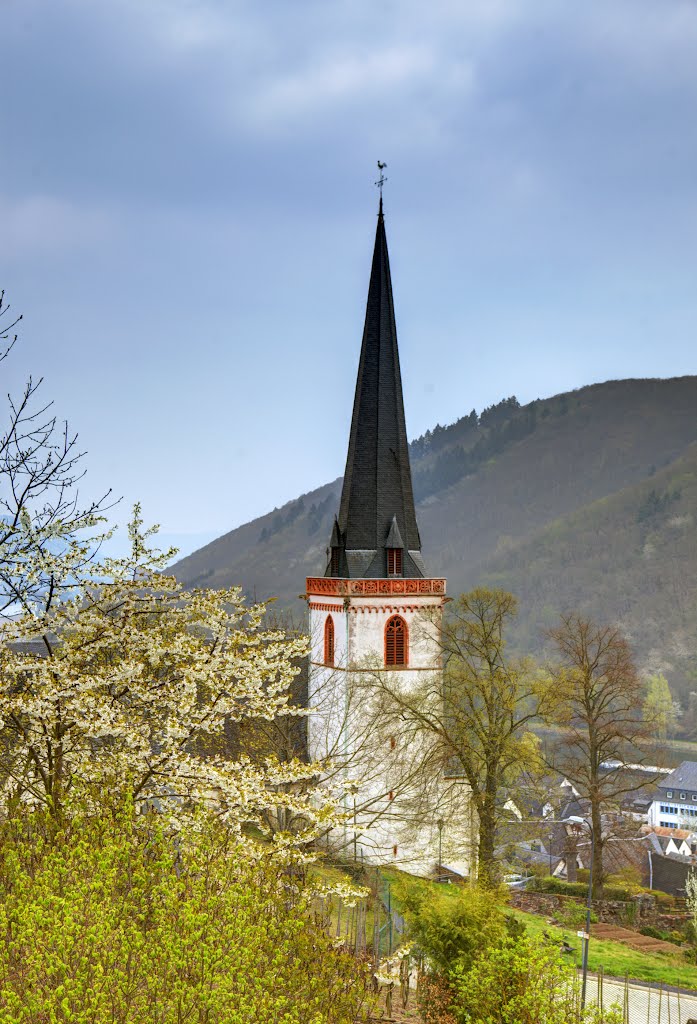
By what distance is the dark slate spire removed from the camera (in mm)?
37438

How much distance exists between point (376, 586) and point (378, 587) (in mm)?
82

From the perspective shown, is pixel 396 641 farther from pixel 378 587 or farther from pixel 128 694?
pixel 128 694

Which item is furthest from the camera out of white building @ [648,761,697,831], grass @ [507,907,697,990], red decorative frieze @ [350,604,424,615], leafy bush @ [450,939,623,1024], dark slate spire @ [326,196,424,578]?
white building @ [648,761,697,831]

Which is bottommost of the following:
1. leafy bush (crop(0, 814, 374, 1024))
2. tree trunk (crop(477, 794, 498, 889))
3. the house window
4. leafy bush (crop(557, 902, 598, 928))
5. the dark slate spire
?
leafy bush (crop(557, 902, 598, 928))

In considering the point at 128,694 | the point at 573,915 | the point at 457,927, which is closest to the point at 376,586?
the point at 573,915

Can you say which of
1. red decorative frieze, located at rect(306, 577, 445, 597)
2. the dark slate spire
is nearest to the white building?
red decorative frieze, located at rect(306, 577, 445, 597)

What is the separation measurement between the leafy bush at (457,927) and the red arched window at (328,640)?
20991 millimetres

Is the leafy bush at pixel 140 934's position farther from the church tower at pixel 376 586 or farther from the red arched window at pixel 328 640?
the red arched window at pixel 328 640

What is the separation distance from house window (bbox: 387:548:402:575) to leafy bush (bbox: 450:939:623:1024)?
73.3 ft

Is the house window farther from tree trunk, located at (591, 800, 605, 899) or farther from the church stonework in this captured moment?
tree trunk, located at (591, 800, 605, 899)

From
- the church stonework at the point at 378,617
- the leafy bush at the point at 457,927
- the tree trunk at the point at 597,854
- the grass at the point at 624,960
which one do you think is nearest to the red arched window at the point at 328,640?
the church stonework at the point at 378,617

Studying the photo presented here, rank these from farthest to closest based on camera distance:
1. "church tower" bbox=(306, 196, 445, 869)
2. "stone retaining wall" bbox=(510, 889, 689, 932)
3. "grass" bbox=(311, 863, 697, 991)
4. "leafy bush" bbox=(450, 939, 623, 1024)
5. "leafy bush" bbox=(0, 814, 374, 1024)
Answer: "church tower" bbox=(306, 196, 445, 869) < "stone retaining wall" bbox=(510, 889, 689, 932) < "grass" bbox=(311, 863, 697, 991) < "leafy bush" bbox=(450, 939, 623, 1024) < "leafy bush" bbox=(0, 814, 374, 1024)

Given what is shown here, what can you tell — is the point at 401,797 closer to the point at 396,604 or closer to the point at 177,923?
the point at 396,604

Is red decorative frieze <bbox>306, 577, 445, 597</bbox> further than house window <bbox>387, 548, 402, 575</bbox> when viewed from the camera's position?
No
